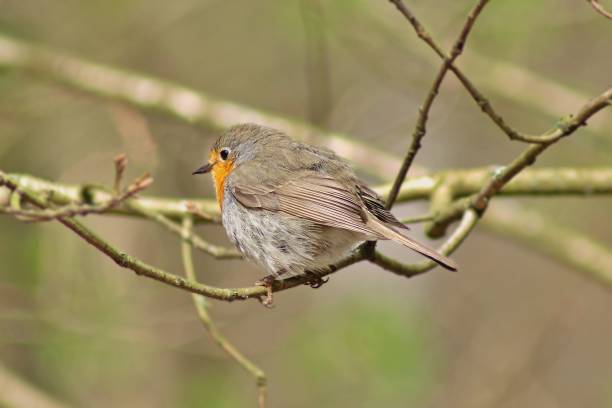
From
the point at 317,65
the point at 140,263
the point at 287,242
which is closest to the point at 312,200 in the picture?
the point at 287,242

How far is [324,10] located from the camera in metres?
5.67

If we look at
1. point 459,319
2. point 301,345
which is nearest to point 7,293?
point 301,345

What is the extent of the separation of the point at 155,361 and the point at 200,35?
11.2 feet

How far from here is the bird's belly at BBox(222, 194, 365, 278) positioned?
348 centimetres

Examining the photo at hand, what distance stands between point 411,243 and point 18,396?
3251 millimetres

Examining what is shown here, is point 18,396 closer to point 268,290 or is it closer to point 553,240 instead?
point 268,290

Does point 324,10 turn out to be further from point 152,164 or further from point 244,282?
point 244,282

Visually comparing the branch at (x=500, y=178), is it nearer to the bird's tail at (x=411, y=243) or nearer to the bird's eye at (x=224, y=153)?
the bird's tail at (x=411, y=243)

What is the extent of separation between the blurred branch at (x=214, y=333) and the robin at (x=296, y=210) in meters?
0.22

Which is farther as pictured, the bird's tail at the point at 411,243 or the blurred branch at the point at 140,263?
the bird's tail at the point at 411,243

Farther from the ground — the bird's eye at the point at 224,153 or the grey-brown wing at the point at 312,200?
the bird's eye at the point at 224,153

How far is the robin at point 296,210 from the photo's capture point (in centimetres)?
345

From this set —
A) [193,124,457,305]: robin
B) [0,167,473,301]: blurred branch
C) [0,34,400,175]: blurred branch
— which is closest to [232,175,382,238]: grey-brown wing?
[193,124,457,305]: robin

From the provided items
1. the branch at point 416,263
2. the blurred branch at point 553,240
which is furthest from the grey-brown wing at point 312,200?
the blurred branch at point 553,240
